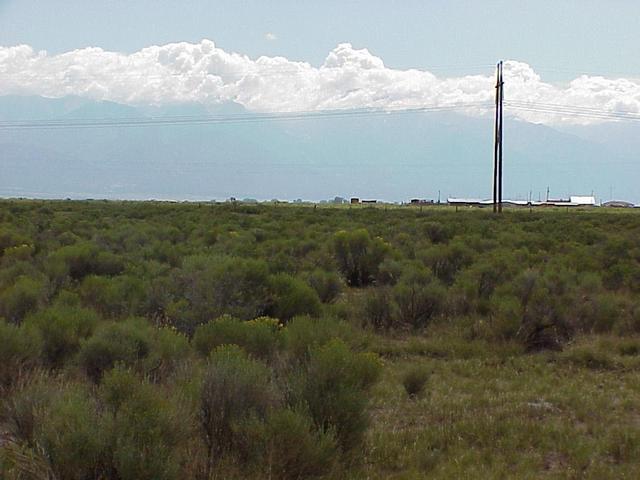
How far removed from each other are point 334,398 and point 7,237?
21644 mm

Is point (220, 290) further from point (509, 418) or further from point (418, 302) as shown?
point (509, 418)

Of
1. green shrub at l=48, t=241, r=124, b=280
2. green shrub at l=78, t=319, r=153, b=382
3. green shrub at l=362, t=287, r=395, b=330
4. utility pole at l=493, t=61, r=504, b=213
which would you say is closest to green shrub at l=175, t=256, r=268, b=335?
green shrub at l=362, t=287, r=395, b=330

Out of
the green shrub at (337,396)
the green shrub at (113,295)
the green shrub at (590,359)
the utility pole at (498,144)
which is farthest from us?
the utility pole at (498,144)

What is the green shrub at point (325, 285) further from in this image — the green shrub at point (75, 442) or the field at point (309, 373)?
the green shrub at point (75, 442)

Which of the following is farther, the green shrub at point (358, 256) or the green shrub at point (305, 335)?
the green shrub at point (358, 256)

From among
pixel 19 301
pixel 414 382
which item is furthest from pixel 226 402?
pixel 19 301

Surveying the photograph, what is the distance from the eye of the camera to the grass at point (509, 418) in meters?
9.32

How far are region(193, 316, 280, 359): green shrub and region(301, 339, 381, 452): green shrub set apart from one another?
2316mm

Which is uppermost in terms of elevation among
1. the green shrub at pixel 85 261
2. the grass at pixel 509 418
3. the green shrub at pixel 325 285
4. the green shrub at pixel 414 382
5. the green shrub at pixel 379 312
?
the green shrub at pixel 85 261

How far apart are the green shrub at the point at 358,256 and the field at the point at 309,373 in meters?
2.63

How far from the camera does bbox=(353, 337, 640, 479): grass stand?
9.32 meters

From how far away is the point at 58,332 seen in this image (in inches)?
469

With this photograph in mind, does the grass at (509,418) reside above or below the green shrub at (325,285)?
below

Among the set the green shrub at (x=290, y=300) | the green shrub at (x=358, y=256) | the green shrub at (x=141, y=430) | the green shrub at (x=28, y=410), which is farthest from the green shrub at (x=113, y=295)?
the green shrub at (x=358, y=256)
